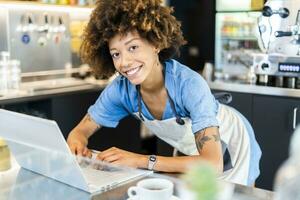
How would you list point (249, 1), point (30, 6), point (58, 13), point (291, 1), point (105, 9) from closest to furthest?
point (105, 9), point (291, 1), point (30, 6), point (58, 13), point (249, 1)

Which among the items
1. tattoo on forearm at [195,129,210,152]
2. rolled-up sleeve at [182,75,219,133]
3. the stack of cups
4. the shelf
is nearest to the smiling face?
rolled-up sleeve at [182,75,219,133]

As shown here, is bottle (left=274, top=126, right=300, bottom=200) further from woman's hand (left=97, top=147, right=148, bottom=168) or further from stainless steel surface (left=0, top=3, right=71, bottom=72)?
stainless steel surface (left=0, top=3, right=71, bottom=72)

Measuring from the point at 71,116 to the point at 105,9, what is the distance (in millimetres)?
1879

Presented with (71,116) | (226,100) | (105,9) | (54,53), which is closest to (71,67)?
(54,53)

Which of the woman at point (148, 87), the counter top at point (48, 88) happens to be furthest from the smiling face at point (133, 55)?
the counter top at point (48, 88)

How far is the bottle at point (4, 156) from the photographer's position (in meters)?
1.12

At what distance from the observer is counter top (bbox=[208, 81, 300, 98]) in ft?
8.65

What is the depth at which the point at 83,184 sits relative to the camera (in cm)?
94

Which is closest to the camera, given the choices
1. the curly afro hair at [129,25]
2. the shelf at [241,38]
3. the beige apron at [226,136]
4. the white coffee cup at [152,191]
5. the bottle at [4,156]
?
the white coffee cup at [152,191]

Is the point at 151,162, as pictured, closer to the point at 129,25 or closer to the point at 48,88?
the point at 129,25

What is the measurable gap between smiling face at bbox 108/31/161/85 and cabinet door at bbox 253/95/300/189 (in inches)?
64.2

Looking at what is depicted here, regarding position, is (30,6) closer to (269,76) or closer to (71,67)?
(71,67)

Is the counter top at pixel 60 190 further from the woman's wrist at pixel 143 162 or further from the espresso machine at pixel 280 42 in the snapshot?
the espresso machine at pixel 280 42

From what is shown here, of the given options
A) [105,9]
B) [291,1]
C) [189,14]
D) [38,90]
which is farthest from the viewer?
[189,14]
